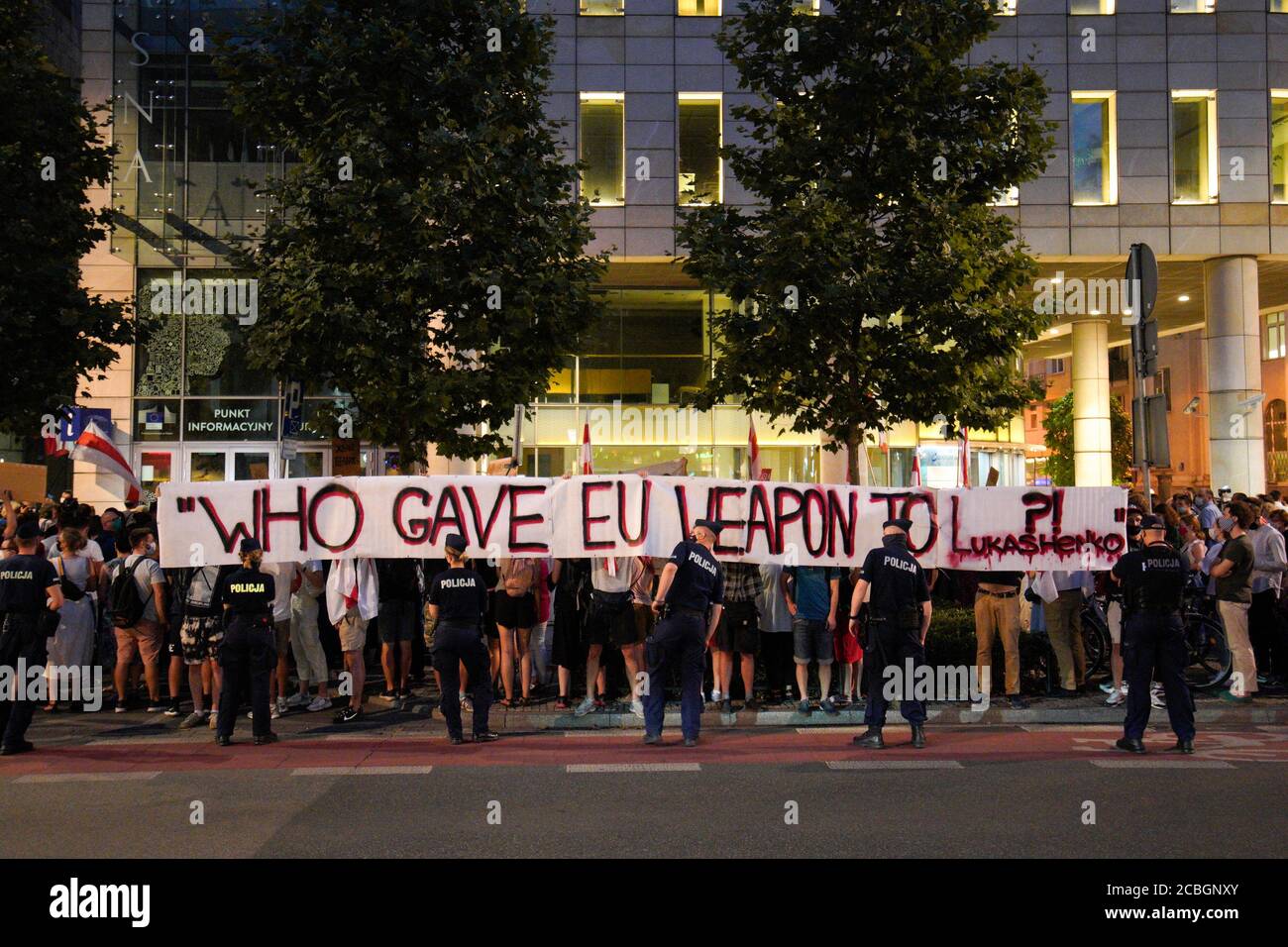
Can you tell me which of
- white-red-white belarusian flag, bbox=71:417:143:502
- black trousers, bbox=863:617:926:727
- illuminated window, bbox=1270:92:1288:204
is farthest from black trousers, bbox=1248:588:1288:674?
illuminated window, bbox=1270:92:1288:204

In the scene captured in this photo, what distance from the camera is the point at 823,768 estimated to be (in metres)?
10.4

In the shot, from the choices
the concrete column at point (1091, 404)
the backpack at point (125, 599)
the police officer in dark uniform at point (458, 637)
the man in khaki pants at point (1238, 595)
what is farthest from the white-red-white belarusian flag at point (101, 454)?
the concrete column at point (1091, 404)

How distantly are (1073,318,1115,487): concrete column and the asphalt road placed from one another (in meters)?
24.4

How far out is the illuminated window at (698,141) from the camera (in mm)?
30469

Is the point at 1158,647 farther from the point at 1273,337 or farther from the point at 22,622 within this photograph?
the point at 1273,337

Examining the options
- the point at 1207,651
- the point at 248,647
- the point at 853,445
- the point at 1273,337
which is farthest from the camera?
the point at 1273,337

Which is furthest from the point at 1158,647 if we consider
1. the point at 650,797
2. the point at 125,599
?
the point at 125,599

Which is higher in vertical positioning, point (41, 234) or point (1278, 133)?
point (1278, 133)

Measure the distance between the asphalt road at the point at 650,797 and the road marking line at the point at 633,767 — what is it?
0.04 meters

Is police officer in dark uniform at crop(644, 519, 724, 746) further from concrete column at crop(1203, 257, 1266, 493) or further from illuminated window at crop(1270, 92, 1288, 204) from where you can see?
illuminated window at crop(1270, 92, 1288, 204)

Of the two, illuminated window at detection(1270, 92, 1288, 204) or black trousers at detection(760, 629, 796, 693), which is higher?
illuminated window at detection(1270, 92, 1288, 204)

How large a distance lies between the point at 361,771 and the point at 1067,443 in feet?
256

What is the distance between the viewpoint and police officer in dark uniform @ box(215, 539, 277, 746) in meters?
11.8

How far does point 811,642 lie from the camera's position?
43.8 feet
